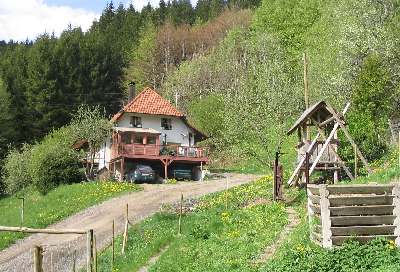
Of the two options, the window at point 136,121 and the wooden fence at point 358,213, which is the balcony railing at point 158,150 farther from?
the wooden fence at point 358,213

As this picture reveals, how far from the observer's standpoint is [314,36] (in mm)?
59406

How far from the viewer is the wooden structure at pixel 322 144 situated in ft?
88.7

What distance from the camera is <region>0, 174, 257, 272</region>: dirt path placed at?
22.6m

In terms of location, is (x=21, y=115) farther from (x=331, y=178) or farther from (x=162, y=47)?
(x=331, y=178)

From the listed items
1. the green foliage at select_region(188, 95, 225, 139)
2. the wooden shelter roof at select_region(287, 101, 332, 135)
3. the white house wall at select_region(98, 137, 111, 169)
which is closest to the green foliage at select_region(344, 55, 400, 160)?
the wooden shelter roof at select_region(287, 101, 332, 135)

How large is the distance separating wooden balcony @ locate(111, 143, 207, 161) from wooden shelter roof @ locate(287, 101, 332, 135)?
22.2 meters

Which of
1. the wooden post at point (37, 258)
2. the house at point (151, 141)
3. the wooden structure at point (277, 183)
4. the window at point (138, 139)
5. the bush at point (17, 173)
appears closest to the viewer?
the wooden post at point (37, 258)

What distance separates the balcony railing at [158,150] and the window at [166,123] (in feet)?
16.5

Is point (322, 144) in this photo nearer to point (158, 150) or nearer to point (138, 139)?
point (158, 150)

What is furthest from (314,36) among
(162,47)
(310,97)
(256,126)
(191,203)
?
(162,47)

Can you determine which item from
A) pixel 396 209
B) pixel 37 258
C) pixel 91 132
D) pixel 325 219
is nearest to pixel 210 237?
pixel 325 219

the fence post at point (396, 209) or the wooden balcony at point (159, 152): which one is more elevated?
the wooden balcony at point (159, 152)

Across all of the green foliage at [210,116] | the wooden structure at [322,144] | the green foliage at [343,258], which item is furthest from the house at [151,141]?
the green foliage at [343,258]

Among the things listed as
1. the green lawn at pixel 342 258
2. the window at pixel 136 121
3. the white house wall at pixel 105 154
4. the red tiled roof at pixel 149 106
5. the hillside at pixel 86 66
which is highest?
the hillside at pixel 86 66
